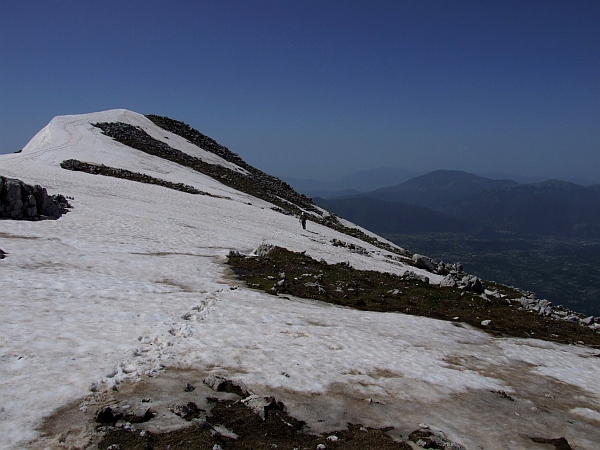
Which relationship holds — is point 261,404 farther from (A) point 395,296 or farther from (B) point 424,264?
(B) point 424,264

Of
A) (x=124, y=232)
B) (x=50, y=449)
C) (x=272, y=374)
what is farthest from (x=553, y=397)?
(x=124, y=232)

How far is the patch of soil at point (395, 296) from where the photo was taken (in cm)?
2083

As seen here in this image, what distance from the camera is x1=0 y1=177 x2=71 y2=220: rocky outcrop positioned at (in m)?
25.8

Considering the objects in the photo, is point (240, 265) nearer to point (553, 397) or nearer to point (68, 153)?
point (553, 397)

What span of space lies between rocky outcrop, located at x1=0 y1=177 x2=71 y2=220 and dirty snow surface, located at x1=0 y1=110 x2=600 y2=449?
1562mm

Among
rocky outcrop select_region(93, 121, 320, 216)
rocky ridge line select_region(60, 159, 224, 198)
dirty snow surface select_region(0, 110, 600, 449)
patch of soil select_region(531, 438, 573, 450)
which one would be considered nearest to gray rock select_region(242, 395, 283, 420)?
dirty snow surface select_region(0, 110, 600, 449)

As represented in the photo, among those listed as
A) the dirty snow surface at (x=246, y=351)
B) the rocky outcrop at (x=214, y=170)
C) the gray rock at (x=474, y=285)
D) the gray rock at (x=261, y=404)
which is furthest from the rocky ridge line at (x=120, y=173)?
the gray rock at (x=261, y=404)

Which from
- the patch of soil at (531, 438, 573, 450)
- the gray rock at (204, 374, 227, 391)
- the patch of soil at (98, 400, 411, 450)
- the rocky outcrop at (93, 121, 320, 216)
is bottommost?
the patch of soil at (531, 438, 573, 450)

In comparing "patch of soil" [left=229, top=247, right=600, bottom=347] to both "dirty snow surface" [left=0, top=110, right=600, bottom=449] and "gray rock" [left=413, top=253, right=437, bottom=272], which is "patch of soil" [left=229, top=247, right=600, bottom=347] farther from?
"gray rock" [left=413, top=253, right=437, bottom=272]

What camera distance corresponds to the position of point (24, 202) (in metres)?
26.6

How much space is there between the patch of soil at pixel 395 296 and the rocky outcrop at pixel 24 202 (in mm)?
13278

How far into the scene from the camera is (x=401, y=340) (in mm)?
16344

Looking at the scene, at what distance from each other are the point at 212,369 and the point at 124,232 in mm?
19053

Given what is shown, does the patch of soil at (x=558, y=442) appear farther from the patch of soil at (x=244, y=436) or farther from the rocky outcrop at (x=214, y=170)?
the rocky outcrop at (x=214, y=170)
